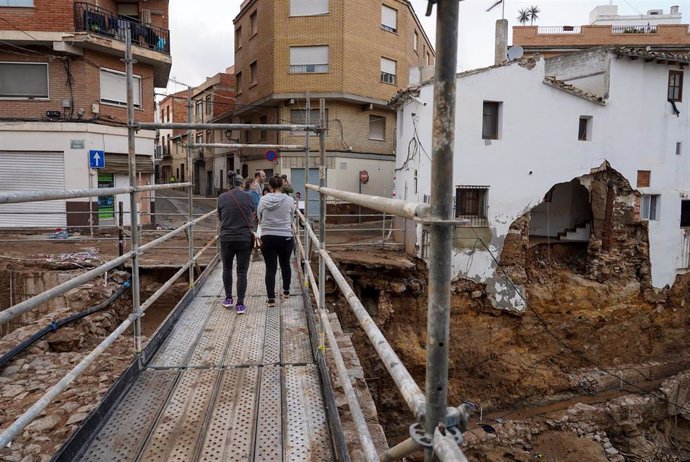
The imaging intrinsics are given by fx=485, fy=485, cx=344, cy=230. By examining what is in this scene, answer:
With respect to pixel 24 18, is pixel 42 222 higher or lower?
lower

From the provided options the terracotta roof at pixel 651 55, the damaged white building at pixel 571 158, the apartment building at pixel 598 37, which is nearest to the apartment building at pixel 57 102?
the damaged white building at pixel 571 158

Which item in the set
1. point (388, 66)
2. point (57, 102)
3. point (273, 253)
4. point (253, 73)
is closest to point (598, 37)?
point (388, 66)

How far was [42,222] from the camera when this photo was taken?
17312mm

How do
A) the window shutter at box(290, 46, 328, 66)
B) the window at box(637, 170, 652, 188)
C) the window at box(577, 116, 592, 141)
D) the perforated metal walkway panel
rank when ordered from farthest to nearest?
the window shutter at box(290, 46, 328, 66), the window at box(637, 170, 652, 188), the window at box(577, 116, 592, 141), the perforated metal walkway panel

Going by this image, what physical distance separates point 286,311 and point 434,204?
469cm

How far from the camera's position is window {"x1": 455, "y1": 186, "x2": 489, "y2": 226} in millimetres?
16609

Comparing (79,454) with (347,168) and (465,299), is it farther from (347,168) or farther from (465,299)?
(347,168)

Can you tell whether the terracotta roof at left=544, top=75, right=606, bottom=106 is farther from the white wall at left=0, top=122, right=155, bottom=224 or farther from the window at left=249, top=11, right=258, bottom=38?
the window at left=249, top=11, right=258, bottom=38

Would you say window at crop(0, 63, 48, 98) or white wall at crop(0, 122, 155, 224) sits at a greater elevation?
window at crop(0, 63, 48, 98)

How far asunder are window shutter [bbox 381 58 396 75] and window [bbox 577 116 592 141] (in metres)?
10.8

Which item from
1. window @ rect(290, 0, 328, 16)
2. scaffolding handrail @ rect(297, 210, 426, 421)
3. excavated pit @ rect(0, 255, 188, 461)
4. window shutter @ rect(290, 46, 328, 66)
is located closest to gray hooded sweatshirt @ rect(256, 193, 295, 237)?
excavated pit @ rect(0, 255, 188, 461)

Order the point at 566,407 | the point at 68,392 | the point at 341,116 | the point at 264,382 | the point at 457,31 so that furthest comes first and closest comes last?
the point at 341,116 → the point at 566,407 → the point at 68,392 → the point at 264,382 → the point at 457,31

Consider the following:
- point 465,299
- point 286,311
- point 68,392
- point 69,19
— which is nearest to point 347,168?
point 465,299

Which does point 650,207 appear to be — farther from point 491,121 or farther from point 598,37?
point 598,37
